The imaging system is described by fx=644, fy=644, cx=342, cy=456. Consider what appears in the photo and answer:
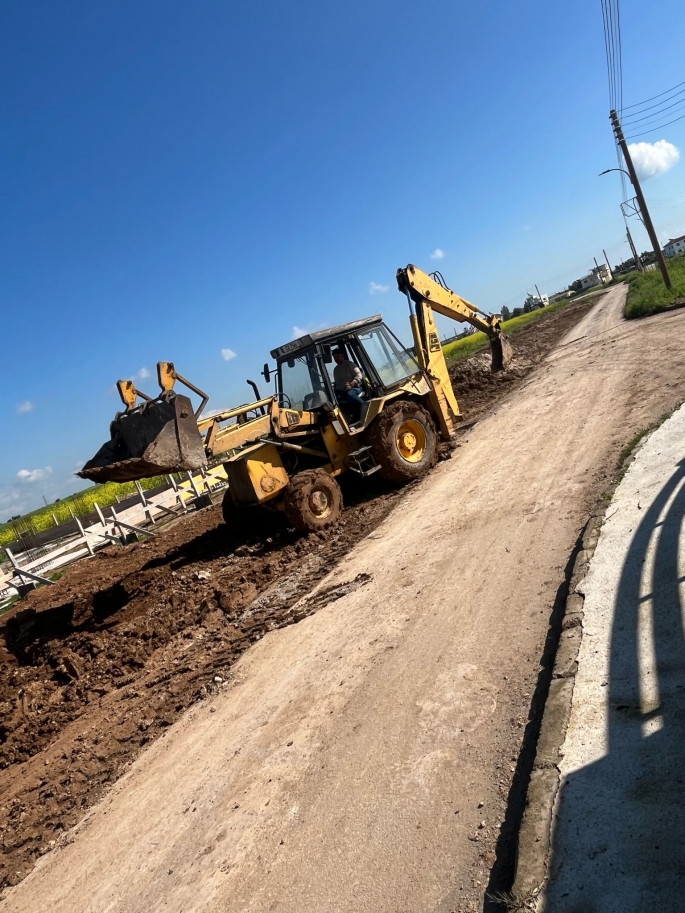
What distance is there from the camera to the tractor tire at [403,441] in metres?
10.4

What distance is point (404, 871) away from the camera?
3062 millimetres

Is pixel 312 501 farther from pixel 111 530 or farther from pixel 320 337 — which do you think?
pixel 111 530

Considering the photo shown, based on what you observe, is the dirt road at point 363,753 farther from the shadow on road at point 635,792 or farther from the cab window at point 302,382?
the cab window at point 302,382

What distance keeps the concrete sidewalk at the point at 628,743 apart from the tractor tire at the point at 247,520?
6.31 m

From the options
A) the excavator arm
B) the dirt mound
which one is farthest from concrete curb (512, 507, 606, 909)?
the excavator arm

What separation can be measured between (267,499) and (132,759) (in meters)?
4.58

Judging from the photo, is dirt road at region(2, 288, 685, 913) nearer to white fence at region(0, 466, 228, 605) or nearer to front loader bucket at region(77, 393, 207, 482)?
front loader bucket at region(77, 393, 207, 482)

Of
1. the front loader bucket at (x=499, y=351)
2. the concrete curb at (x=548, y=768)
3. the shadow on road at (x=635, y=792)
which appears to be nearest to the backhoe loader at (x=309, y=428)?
the front loader bucket at (x=499, y=351)

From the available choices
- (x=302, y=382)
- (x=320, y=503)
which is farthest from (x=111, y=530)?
(x=320, y=503)

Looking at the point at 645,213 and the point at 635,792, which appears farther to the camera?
the point at 645,213

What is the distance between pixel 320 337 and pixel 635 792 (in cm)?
838

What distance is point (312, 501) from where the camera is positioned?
931cm

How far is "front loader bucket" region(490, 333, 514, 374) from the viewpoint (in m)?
16.2

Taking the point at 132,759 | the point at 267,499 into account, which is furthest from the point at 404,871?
the point at 267,499
